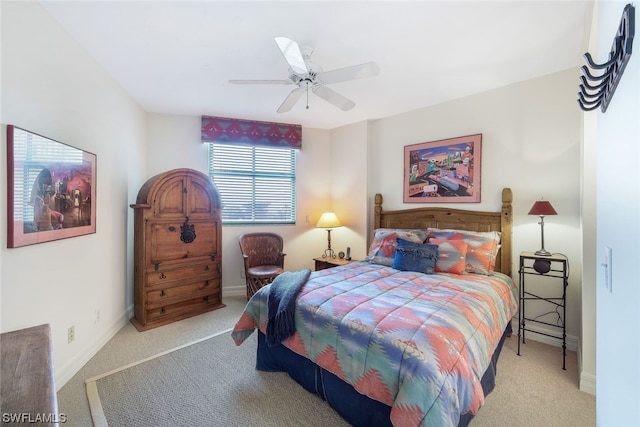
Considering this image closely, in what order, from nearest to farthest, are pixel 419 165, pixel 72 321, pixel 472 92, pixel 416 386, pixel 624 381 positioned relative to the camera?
pixel 624 381 → pixel 416 386 → pixel 72 321 → pixel 472 92 → pixel 419 165

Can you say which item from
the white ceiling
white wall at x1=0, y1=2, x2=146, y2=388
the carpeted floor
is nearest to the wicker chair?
the carpeted floor

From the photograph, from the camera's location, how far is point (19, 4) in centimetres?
171

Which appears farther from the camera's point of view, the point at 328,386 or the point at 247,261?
the point at 247,261

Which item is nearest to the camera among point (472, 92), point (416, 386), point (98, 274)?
point (416, 386)

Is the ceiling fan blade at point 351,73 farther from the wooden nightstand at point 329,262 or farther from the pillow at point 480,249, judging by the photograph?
the wooden nightstand at point 329,262

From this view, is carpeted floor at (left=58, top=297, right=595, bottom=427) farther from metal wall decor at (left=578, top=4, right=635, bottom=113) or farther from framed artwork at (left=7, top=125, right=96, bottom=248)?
metal wall decor at (left=578, top=4, right=635, bottom=113)

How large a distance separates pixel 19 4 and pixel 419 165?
3839mm

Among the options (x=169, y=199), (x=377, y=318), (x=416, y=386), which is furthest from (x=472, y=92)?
(x=169, y=199)

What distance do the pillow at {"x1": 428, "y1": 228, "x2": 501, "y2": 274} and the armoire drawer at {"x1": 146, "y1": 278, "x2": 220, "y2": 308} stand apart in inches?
115

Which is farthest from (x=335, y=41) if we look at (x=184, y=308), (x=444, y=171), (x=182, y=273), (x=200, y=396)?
(x=184, y=308)

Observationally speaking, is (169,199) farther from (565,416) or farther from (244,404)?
(565,416)

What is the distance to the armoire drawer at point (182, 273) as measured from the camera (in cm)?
312

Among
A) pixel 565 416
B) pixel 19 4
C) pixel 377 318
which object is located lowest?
pixel 565 416

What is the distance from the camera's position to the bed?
4.46ft
